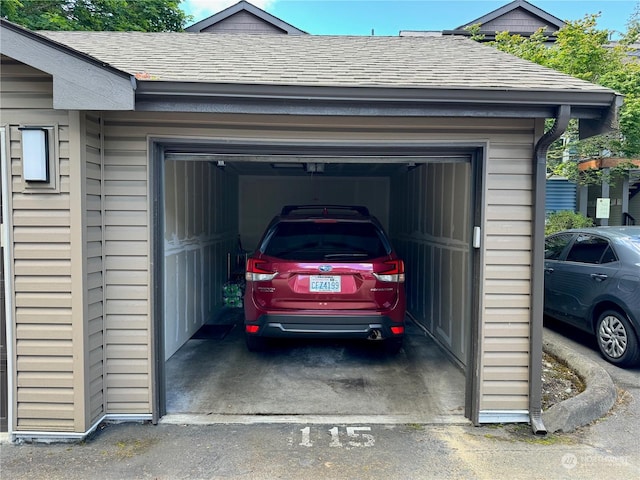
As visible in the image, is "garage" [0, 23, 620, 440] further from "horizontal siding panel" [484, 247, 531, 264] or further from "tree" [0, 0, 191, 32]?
"tree" [0, 0, 191, 32]

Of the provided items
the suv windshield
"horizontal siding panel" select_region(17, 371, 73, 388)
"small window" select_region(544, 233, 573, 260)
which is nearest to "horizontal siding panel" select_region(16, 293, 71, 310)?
"horizontal siding panel" select_region(17, 371, 73, 388)

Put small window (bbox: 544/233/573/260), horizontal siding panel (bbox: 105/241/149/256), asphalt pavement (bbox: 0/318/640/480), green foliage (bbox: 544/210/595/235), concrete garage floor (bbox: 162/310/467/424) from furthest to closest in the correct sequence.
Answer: green foliage (bbox: 544/210/595/235)
small window (bbox: 544/233/573/260)
concrete garage floor (bbox: 162/310/467/424)
horizontal siding panel (bbox: 105/241/149/256)
asphalt pavement (bbox: 0/318/640/480)

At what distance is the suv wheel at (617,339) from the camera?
14.5ft

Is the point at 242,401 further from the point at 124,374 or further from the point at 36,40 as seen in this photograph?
the point at 36,40

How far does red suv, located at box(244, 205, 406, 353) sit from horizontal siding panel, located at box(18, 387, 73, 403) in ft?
5.80

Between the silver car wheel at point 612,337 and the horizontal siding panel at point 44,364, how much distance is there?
17.3 ft

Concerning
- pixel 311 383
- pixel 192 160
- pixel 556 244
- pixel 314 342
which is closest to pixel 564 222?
pixel 556 244

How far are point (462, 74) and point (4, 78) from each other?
3429 millimetres

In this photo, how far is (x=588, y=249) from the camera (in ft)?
17.0

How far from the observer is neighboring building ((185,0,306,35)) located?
14.9 meters

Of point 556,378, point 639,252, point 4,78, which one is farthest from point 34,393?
point 639,252

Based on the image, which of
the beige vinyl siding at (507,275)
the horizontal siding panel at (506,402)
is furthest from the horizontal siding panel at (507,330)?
the horizontal siding panel at (506,402)

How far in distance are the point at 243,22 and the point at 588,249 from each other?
14346 mm

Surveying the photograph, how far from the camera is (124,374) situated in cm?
329
